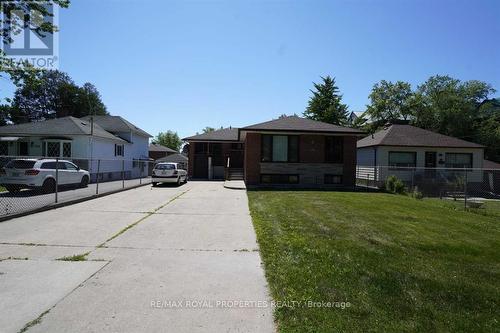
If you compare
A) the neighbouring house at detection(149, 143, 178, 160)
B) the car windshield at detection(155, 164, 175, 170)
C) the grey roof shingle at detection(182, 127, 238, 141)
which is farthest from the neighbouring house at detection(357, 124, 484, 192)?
the neighbouring house at detection(149, 143, 178, 160)

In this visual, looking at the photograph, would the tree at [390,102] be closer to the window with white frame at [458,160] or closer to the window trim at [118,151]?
the window with white frame at [458,160]

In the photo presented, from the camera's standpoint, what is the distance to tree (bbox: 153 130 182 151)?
A: 95125 mm

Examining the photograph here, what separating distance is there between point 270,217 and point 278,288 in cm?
579

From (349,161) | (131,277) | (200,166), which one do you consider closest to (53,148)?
(200,166)

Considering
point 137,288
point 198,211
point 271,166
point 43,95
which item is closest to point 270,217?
point 198,211

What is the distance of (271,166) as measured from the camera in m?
23.0

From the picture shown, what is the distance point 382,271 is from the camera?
5.56 m

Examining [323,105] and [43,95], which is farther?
[43,95]

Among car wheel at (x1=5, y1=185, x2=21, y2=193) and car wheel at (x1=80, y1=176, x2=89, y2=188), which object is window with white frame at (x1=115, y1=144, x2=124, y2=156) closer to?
car wheel at (x1=80, y1=176, x2=89, y2=188)

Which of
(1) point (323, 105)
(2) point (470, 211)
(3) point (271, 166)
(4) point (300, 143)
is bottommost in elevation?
(2) point (470, 211)

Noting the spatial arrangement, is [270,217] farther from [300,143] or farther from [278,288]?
[300,143]

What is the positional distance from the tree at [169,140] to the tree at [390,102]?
5792 cm

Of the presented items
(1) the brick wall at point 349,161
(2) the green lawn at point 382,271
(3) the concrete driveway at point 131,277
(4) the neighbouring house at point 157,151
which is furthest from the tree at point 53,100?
(2) the green lawn at point 382,271

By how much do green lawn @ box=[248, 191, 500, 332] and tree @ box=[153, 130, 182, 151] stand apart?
87.4 meters
